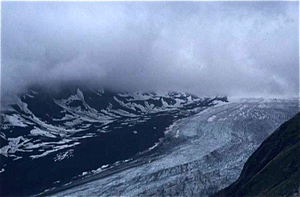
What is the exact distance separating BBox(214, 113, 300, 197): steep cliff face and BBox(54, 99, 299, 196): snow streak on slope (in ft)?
26.7

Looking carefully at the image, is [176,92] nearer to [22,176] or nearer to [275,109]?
[275,109]

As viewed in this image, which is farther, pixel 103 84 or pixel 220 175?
pixel 103 84

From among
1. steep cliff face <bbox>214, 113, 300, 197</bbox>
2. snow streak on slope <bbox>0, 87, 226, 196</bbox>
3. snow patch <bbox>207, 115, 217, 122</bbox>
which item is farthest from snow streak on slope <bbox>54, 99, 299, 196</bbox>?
steep cliff face <bbox>214, 113, 300, 197</bbox>

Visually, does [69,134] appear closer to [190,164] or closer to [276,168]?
[190,164]

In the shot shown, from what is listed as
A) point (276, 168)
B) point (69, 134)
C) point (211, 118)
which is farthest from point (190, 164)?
point (69, 134)

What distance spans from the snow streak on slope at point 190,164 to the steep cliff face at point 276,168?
8151mm

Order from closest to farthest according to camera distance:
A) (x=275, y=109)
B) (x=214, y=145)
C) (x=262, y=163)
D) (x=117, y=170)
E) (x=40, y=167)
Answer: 1. (x=262, y=163)
2. (x=117, y=170)
3. (x=40, y=167)
4. (x=214, y=145)
5. (x=275, y=109)

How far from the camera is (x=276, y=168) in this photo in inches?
773

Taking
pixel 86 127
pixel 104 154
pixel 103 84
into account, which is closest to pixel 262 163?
pixel 104 154

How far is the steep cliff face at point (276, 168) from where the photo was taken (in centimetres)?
1707

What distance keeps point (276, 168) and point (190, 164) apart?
2041cm

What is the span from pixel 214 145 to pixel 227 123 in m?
19.0

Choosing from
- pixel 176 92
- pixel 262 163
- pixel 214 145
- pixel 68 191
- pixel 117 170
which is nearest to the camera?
pixel 262 163

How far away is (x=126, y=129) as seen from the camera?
71750 millimetres
